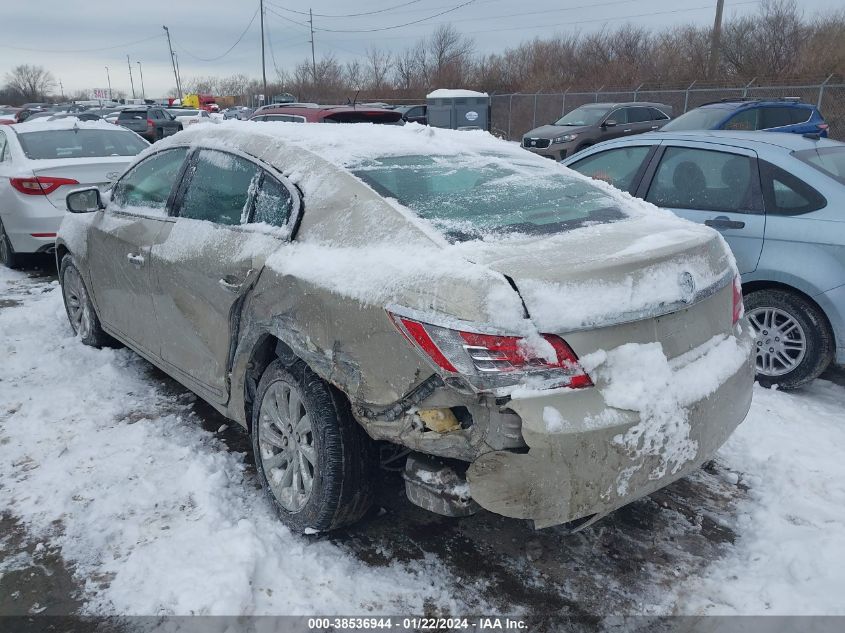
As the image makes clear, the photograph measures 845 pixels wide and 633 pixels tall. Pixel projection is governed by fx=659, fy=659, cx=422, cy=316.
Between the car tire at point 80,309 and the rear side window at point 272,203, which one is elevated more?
the rear side window at point 272,203

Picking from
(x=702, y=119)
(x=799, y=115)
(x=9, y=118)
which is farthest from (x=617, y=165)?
(x=9, y=118)

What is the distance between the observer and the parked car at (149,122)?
24.4 m

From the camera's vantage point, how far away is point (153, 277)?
373 cm

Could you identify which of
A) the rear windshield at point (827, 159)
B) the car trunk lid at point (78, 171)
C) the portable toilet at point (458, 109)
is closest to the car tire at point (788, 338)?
the rear windshield at point (827, 159)

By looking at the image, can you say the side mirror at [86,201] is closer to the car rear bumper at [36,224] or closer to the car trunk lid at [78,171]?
the car trunk lid at [78,171]

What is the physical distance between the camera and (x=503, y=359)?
2107mm

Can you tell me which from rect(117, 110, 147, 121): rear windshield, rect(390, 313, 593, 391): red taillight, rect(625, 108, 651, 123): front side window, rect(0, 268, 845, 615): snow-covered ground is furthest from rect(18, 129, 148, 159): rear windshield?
rect(117, 110, 147, 121): rear windshield

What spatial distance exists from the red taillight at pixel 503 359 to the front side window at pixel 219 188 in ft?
4.90

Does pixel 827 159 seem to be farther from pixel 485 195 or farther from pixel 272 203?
pixel 272 203

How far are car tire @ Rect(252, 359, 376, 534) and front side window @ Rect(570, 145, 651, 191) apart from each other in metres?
3.49

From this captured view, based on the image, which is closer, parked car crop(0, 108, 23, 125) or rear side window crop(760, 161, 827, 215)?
rear side window crop(760, 161, 827, 215)

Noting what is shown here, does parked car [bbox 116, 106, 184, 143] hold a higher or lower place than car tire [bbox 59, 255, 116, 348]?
higher

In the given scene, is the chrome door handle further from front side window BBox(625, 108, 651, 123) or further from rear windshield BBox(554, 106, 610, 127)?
front side window BBox(625, 108, 651, 123)

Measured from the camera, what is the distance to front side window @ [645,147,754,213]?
4.60m
